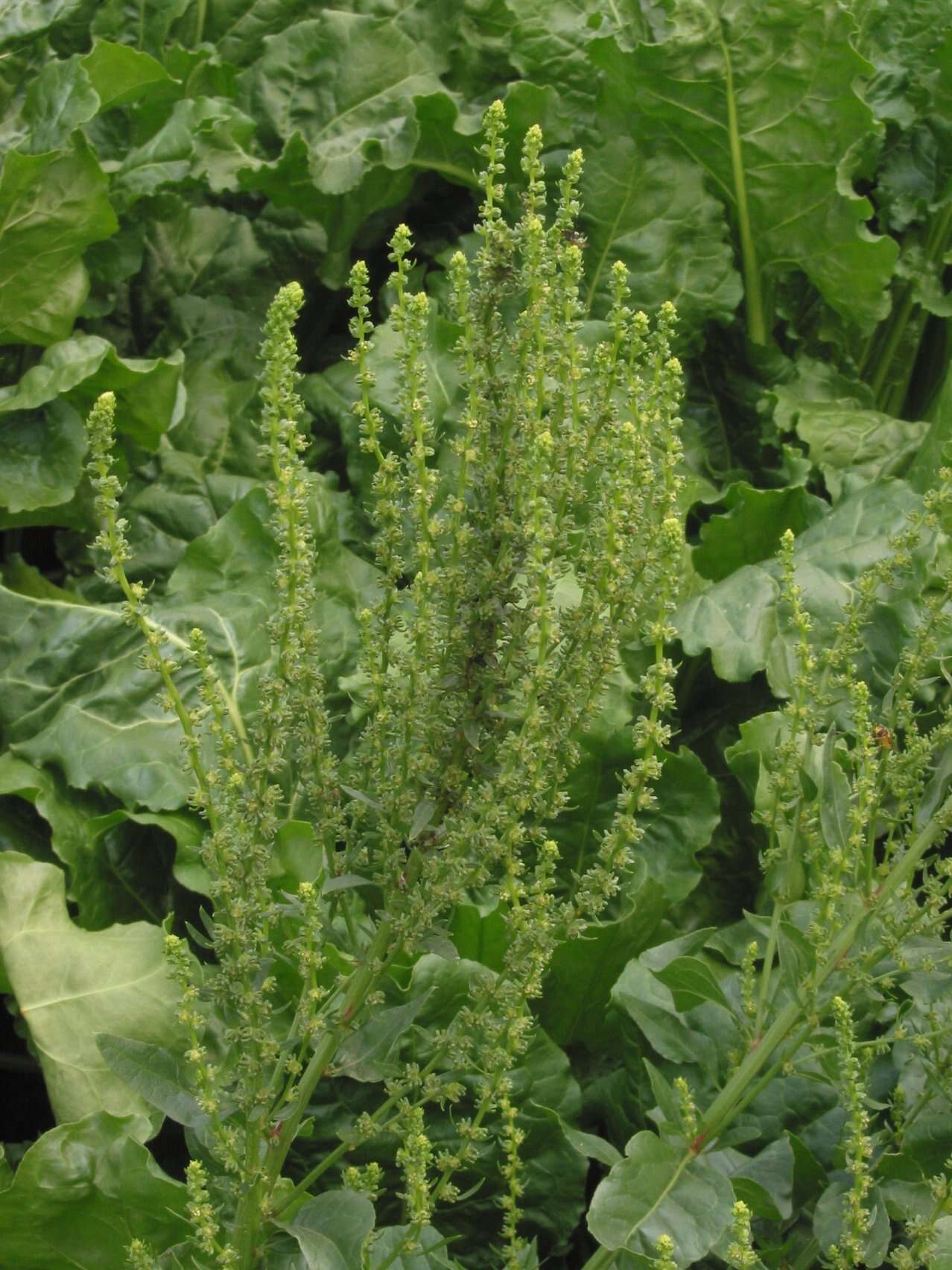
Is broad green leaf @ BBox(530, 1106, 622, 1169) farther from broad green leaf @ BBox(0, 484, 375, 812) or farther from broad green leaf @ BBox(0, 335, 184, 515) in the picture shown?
broad green leaf @ BBox(0, 335, 184, 515)

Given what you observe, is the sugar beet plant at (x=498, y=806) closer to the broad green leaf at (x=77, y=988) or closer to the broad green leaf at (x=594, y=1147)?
the broad green leaf at (x=594, y=1147)

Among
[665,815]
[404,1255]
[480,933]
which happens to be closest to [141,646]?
[480,933]

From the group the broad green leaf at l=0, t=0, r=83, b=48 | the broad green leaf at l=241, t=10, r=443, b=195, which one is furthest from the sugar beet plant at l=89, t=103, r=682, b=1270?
the broad green leaf at l=0, t=0, r=83, b=48

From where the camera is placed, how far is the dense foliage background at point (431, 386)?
1.99 meters

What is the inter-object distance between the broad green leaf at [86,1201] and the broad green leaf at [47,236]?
1.39 m

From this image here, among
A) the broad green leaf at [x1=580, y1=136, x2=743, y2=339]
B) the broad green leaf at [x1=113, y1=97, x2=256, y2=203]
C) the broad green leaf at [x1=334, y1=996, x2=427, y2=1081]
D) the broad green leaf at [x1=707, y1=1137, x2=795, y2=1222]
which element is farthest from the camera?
the broad green leaf at [x1=580, y1=136, x2=743, y2=339]

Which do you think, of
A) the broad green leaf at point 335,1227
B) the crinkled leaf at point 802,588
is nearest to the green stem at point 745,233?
the crinkled leaf at point 802,588

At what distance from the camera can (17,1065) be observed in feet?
7.69

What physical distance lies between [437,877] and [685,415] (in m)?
1.91

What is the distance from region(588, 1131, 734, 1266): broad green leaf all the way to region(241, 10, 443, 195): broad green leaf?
6.23 feet

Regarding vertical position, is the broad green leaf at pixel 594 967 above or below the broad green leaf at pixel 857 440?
below

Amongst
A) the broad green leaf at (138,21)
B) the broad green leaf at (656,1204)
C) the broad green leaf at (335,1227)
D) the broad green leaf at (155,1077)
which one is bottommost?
the broad green leaf at (656,1204)

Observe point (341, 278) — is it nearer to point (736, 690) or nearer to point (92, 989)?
point (736, 690)

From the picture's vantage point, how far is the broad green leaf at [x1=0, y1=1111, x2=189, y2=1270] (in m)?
1.72
